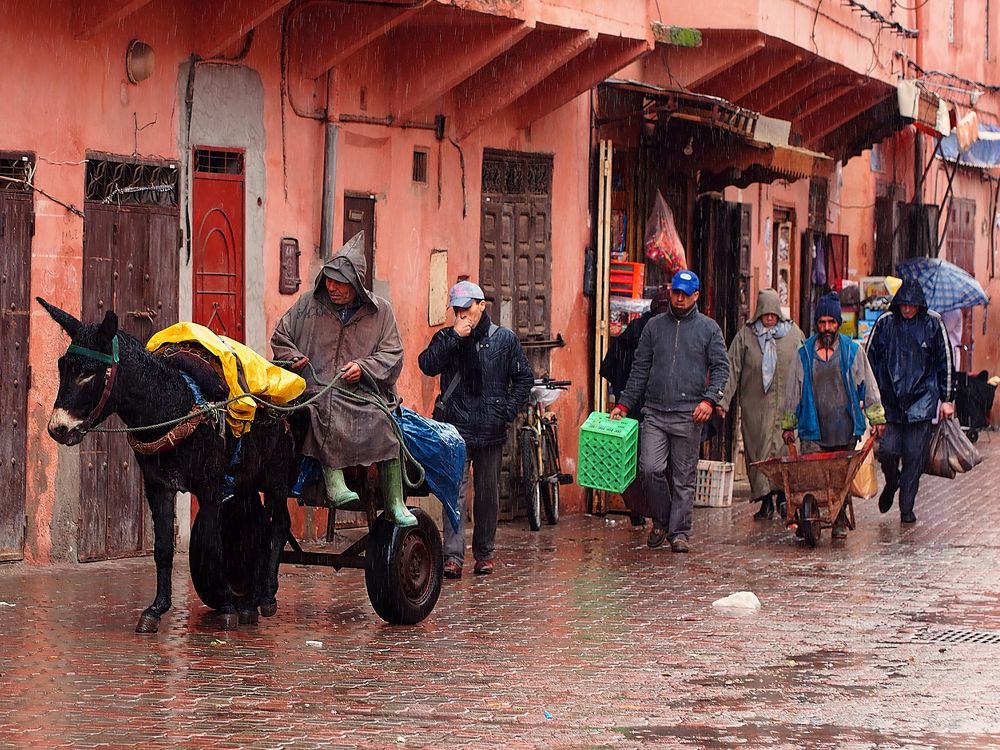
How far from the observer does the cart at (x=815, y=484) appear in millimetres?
14477

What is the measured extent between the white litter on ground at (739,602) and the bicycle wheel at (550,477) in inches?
178

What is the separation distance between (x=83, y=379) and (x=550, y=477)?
24.1 ft

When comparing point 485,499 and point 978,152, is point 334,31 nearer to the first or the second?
point 485,499

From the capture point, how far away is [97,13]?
12.1 m

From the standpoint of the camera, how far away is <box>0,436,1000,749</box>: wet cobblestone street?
7578 mm

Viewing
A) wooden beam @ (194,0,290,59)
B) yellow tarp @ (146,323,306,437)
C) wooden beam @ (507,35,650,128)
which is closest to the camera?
yellow tarp @ (146,323,306,437)

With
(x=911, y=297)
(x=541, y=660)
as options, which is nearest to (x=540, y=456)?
(x=911, y=297)

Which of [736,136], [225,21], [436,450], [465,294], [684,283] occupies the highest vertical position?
[225,21]

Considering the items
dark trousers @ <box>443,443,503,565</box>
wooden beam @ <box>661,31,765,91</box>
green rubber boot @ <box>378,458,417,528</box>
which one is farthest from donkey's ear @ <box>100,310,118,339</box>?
wooden beam @ <box>661,31,765,91</box>

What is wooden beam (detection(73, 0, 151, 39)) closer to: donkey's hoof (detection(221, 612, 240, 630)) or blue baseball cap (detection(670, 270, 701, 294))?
donkey's hoof (detection(221, 612, 240, 630))

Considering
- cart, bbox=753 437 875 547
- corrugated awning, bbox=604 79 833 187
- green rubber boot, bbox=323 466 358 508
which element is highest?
corrugated awning, bbox=604 79 833 187

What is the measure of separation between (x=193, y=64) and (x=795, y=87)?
961cm

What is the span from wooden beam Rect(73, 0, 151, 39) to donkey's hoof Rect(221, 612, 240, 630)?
417cm

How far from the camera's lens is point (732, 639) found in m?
10.1
